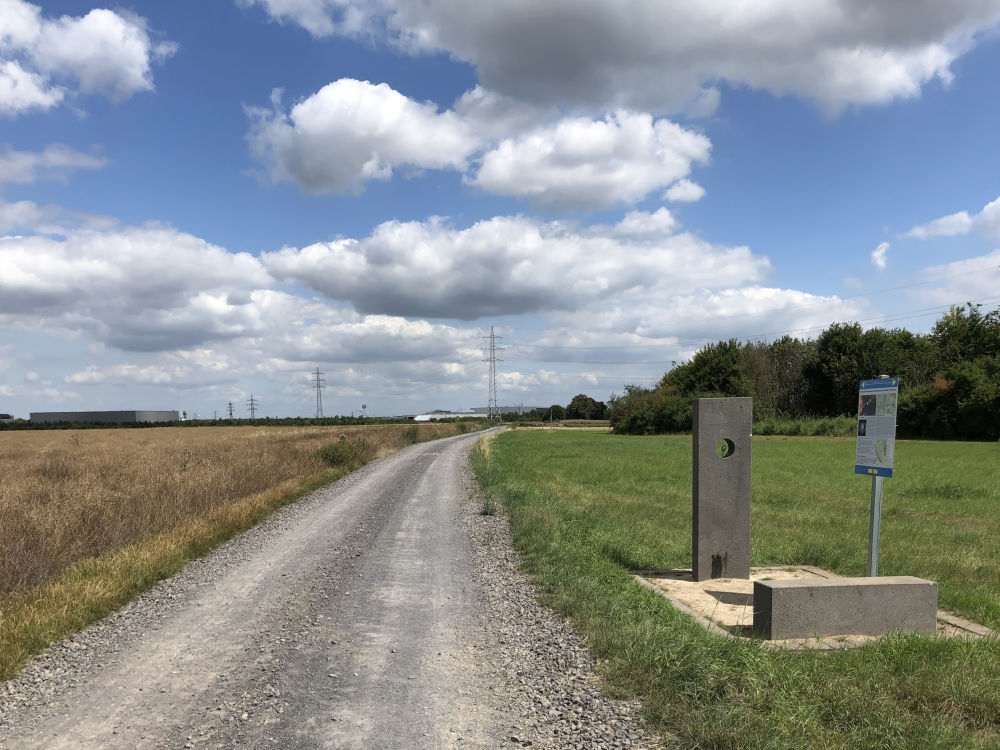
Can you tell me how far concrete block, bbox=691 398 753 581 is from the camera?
8266 mm

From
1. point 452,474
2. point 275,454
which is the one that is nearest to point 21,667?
point 452,474

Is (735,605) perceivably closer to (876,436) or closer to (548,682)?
(876,436)

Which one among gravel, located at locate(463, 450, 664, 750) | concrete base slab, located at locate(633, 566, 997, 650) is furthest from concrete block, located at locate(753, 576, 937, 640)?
gravel, located at locate(463, 450, 664, 750)

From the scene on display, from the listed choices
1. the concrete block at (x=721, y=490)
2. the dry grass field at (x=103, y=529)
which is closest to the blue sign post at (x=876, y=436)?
the concrete block at (x=721, y=490)

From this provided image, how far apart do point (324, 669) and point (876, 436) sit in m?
5.88

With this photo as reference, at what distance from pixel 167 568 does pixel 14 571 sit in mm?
1746

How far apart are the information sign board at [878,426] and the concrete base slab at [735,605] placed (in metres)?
1.30

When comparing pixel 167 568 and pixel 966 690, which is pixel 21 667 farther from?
pixel 966 690

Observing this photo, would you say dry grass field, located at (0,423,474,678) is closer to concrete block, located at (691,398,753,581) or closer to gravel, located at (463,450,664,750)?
gravel, located at (463,450,664,750)

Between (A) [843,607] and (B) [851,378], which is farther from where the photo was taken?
(B) [851,378]

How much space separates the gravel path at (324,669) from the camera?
13.8ft

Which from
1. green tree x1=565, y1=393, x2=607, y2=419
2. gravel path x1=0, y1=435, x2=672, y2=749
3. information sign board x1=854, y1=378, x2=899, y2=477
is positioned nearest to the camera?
gravel path x1=0, y1=435, x2=672, y2=749

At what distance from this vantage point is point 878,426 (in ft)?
22.5

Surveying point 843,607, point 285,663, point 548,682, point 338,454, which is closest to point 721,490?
point 843,607
